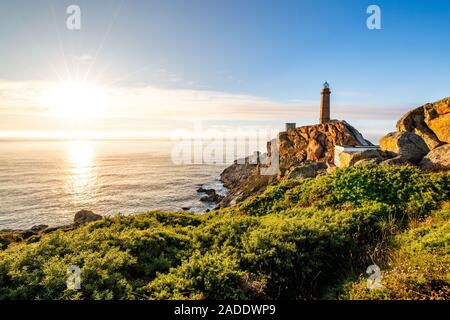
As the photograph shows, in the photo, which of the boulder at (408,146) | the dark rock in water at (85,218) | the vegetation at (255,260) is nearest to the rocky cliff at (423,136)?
the boulder at (408,146)

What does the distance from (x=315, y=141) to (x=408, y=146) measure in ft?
113

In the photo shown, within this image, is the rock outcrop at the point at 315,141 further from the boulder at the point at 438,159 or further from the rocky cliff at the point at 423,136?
the boulder at the point at 438,159

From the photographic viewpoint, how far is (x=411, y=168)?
12055mm

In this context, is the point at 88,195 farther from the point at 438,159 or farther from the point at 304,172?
the point at 438,159

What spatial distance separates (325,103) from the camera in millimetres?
53031

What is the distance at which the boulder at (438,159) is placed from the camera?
1319 centimetres

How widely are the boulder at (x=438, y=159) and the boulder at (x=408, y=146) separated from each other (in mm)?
1057

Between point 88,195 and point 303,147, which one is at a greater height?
point 303,147

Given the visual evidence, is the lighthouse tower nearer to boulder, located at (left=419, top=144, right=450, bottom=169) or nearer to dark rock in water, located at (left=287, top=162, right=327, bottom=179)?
dark rock in water, located at (left=287, top=162, right=327, bottom=179)

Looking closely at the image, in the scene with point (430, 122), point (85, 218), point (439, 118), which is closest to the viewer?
point (439, 118)

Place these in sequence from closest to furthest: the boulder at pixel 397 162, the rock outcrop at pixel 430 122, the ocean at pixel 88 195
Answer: the boulder at pixel 397 162 → the rock outcrop at pixel 430 122 → the ocean at pixel 88 195

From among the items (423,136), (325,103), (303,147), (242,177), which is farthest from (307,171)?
(242,177)
